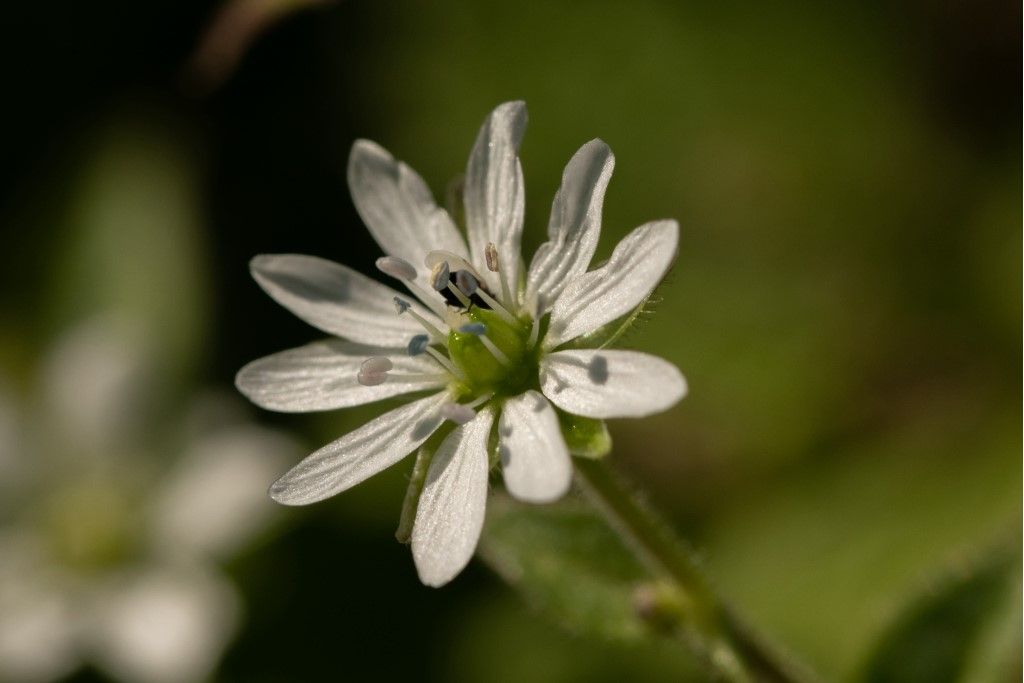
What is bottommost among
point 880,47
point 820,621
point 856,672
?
point 820,621

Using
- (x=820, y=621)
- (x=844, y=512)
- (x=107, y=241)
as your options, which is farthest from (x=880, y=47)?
(x=107, y=241)

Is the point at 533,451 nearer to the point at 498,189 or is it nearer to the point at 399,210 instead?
the point at 498,189

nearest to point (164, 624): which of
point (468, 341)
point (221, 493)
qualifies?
point (221, 493)

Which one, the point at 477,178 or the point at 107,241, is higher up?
the point at 107,241

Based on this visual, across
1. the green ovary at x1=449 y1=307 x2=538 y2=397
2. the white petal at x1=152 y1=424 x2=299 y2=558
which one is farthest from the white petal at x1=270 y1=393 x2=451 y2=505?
the white petal at x1=152 y1=424 x2=299 y2=558

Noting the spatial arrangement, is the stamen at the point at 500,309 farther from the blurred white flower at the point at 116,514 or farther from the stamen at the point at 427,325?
the blurred white flower at the point at 116,514

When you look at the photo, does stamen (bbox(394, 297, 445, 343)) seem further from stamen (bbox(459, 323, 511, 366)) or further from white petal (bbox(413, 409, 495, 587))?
white petal (bbox(413, 409, 495, 587))

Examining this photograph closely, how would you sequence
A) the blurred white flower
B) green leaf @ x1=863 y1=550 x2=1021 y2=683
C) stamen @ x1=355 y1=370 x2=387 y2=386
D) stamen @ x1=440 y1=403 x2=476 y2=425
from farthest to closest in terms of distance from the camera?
the blurred white flower, green leaf @ x1=863 y1=550 x2=1021 y2=683, stamen @ x1=355 y1=370 x2=387 y2=386, stamen @ x1=440 y1=403 x2=476 y2=425

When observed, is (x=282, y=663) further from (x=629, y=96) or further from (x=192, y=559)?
(x=629, y=96)
